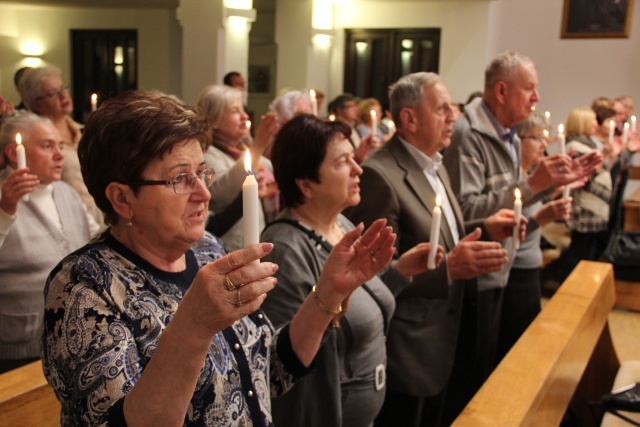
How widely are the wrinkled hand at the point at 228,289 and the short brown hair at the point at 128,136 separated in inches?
12.7

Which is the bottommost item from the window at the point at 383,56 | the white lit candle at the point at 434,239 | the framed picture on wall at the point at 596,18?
the white lit candle at the point at 434,239

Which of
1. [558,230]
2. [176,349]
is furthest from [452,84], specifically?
[176,349]

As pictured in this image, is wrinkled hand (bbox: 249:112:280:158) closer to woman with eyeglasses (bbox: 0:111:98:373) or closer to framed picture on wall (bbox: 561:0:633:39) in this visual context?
woman with eyeglasses (bbox: 0:111:98:373)

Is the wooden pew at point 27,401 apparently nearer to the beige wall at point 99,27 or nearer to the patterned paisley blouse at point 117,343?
the patterned paisley blouse at point 117,343

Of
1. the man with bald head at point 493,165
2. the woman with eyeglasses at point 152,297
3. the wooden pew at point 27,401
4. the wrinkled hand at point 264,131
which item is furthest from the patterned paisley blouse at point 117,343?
the man with bald head at point 493,165

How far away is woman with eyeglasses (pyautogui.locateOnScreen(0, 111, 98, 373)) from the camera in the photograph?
2344 millimetres

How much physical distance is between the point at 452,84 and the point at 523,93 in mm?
6581

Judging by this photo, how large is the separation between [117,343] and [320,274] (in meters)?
0.79

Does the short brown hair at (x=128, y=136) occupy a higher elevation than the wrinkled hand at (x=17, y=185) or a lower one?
higher

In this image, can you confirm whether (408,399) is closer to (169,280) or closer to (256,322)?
(256,322)

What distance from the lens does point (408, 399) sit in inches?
95.7

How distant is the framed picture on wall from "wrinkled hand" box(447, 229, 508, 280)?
8523 millimetres

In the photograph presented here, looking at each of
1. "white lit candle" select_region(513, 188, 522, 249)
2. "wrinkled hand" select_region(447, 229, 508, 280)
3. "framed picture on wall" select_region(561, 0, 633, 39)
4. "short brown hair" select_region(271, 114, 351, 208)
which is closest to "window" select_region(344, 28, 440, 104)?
"framed picture on wall" select_region(561, 0, 633, 39)

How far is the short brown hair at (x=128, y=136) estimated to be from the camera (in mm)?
1172
